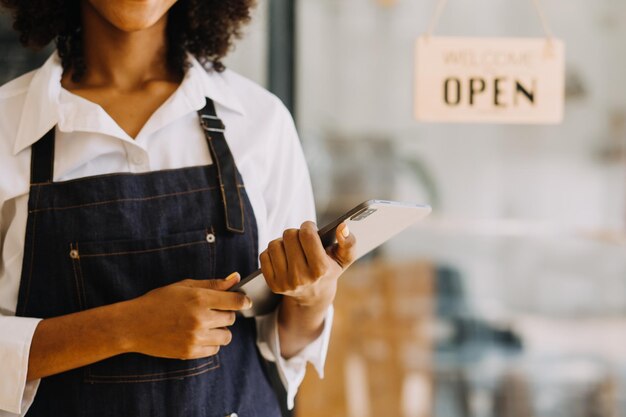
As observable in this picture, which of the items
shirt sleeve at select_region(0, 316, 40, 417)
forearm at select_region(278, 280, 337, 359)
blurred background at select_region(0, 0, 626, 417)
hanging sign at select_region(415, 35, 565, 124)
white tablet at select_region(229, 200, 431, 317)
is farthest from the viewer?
blurred background at select_region(0, 0, 626, 417)

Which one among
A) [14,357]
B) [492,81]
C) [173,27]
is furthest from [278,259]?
[492,81]

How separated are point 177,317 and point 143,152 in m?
0.24

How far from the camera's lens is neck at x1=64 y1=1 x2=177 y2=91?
1168 millimetres

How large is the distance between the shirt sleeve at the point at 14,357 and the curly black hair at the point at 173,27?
15.0 inches

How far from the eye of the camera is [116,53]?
118 cm

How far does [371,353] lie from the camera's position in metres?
1.90

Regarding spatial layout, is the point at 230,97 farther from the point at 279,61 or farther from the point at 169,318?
the point at 279,61

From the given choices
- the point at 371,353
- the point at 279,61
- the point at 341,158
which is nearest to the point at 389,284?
the point at 371,353

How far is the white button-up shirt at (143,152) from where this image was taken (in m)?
1.06

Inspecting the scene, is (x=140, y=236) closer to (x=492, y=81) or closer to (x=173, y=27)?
(x=173, y=27)

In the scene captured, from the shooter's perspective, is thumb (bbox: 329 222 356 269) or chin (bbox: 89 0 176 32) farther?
chin (bbox: 89 0 176 32)

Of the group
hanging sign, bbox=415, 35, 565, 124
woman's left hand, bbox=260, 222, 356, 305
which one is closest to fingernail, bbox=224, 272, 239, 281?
woman's left hand, bbox=260, 222, 356, 305

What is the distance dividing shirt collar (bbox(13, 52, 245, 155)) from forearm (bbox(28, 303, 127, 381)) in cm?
24

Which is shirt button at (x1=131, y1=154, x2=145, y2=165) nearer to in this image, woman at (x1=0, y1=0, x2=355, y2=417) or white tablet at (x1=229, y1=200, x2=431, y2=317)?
woman at (x1=0, y1=0, x2=355, y2=417)
